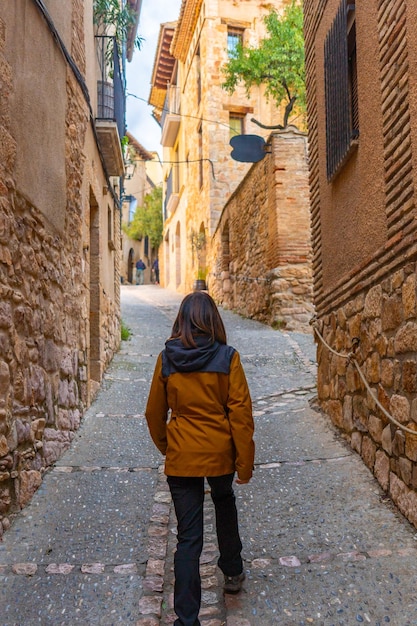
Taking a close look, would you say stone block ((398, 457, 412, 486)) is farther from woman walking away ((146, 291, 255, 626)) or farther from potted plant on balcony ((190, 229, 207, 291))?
potted plant on balcony ((190, 229, 207, 291))

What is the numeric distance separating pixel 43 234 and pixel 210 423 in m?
2.36

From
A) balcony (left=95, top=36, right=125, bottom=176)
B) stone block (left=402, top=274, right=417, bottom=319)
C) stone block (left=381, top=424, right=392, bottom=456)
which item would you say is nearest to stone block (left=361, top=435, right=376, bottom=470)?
stone block (left=381, top=424, right=392, bottom=456)

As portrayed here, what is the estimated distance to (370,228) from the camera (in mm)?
4180

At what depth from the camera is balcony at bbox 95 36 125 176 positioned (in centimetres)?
704

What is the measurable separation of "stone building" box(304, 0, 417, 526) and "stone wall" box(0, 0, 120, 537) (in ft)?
7.53

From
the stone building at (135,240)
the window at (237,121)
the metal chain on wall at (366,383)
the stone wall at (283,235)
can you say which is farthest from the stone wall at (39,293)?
the stone building at (135,240)

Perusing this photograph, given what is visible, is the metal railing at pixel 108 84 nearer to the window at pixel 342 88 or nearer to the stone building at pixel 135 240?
the window at pixel 342 88

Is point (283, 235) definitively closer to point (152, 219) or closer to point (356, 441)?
point (356, 441)

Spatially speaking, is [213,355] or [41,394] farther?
[41,394]

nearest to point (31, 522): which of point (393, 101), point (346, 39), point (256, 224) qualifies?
point (393, 101)

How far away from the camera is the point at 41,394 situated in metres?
4.07

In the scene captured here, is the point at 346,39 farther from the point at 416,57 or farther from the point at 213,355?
the point at 213,355

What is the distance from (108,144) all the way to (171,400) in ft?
18.0

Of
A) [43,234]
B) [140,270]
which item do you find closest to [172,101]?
[140,270]
